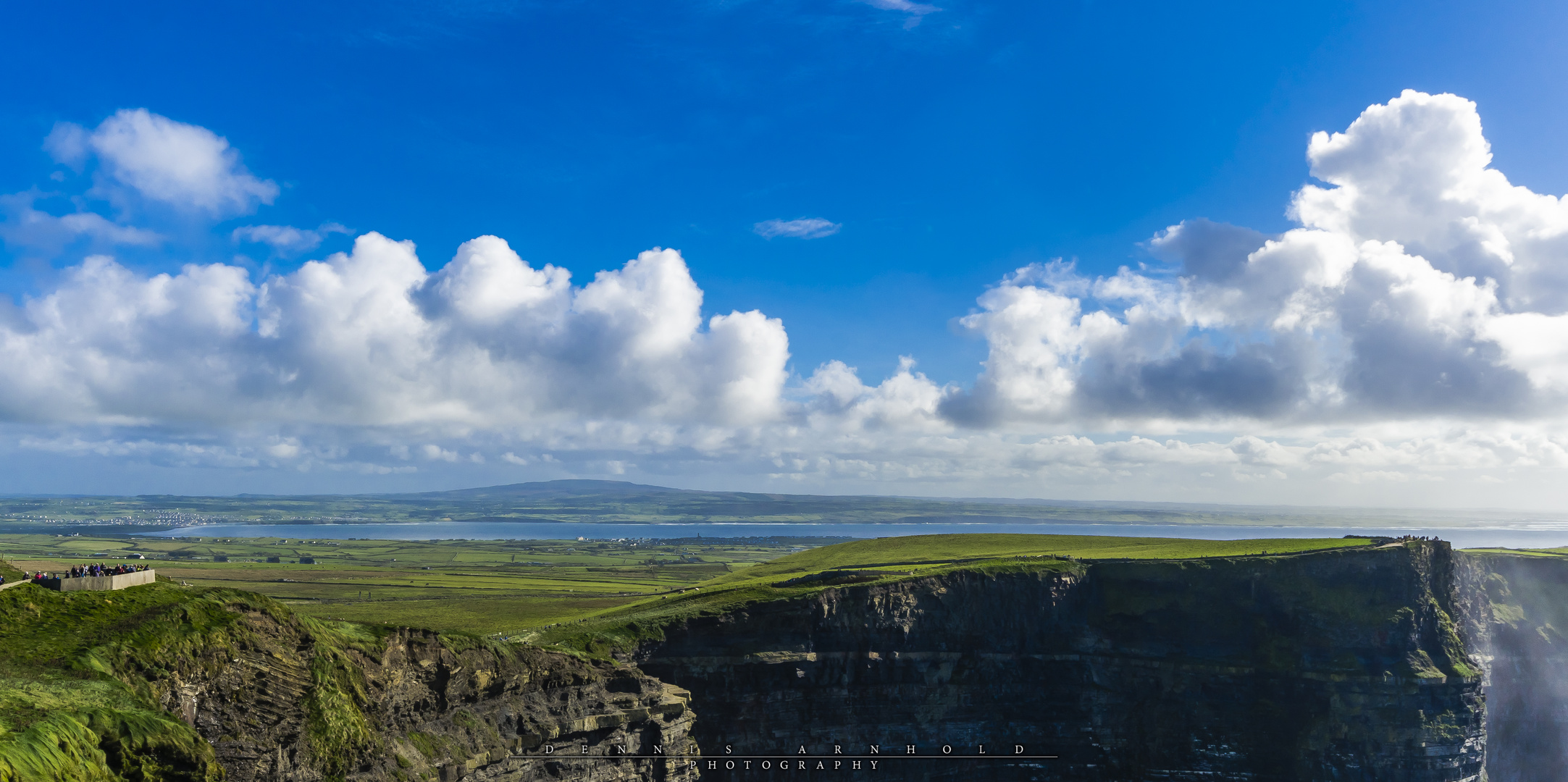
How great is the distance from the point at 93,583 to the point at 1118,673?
85.1 meters

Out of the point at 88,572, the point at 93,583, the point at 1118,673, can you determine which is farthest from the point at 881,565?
the point at 93,583

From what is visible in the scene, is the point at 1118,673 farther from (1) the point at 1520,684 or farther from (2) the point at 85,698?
(2) the point at 85,698

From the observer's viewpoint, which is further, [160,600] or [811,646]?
[811,646]

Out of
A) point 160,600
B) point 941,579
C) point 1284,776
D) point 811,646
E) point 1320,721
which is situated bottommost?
point 1284,776

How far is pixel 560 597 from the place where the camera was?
5846 inches

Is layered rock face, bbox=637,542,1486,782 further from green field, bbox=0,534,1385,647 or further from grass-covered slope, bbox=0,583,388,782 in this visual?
grass-covered slope, bbox=0,583,388,782

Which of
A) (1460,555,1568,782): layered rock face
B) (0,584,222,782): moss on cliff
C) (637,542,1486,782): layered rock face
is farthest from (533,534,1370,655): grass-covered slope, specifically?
(0,584,222,782): moss on cliff

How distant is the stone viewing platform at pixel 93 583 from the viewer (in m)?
36.5

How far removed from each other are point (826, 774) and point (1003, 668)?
876 inches

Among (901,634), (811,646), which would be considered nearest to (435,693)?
(811,646)

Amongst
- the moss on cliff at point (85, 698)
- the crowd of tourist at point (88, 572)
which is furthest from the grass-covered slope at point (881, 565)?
the moss on cliff at point (85, 698)

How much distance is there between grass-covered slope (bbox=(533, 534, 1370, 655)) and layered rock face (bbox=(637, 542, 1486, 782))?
2415 mm

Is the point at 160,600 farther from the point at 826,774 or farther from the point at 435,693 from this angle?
the point at 826,774

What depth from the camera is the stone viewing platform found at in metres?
36.5
